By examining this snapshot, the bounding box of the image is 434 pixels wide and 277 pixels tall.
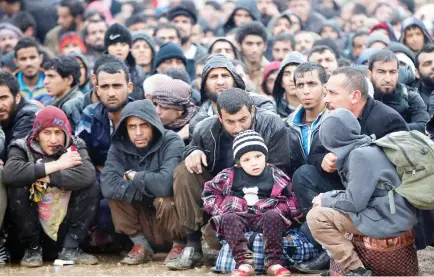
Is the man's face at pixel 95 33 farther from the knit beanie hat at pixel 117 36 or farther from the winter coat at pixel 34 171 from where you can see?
the winter coat at pixel 34 171

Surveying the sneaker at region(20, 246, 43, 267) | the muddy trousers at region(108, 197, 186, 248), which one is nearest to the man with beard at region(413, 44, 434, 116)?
the muddy trousers at region(108, 197, 186, 248)

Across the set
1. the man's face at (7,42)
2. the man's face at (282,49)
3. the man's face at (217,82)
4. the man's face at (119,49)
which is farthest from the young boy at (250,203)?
the man's face at (7,42)

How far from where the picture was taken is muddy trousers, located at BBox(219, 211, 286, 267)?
6770mm

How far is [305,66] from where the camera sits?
7887mm

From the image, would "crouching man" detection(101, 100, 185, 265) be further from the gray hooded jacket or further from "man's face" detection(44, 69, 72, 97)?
"man's face" detection(44, 69, 72, 97)

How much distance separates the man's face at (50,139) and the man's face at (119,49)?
3155mm

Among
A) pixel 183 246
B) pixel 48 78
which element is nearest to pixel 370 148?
pixel 183 246

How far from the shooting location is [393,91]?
28.5 feet


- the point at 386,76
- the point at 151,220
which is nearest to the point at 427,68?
the point at 386,76

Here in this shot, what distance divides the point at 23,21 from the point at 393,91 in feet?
24.9

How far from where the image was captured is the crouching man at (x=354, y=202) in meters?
6.17

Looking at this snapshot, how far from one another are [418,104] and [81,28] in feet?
23.6

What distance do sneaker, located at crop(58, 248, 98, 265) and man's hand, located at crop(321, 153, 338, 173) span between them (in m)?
2.23

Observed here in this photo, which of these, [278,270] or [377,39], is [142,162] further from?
[377,39]
